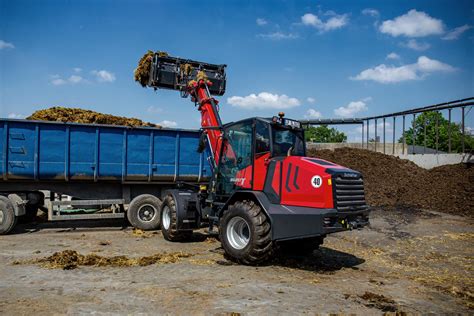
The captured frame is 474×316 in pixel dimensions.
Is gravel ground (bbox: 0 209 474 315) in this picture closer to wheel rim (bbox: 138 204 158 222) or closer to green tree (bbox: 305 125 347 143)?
wheel rim (bbox: 138 204 158 222)

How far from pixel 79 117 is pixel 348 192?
27.4ft

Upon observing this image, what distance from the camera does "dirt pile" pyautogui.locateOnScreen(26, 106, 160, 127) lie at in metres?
11.7

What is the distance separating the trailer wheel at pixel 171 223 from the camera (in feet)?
31.2

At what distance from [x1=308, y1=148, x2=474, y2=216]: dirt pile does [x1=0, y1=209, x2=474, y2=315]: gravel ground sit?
17.8 ft

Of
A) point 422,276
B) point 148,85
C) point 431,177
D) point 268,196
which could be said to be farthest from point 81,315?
point 431,177

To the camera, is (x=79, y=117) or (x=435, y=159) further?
(x=435, y=159)

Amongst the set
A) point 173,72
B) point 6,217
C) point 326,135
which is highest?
point 326,135

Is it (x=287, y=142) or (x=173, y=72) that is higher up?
(x=173, y=72)

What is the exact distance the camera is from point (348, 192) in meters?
7.20

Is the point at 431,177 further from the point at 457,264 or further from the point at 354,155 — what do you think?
the point at 457,264

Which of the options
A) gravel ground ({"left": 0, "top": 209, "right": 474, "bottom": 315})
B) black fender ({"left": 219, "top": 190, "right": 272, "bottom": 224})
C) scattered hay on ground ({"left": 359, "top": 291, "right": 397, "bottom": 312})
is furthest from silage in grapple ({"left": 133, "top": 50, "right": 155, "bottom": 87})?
scattered hay on ground ({"left": 359, "top": 291, "right": 397, "bottom": 312})

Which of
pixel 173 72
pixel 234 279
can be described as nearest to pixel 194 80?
pixel 173 72

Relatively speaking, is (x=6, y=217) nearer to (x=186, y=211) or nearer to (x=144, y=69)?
(x=186, y=211)

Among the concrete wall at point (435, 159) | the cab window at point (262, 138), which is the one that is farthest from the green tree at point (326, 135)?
the cab window at point (262, 138)
